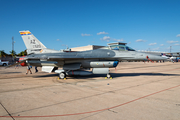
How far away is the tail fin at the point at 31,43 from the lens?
44.4ft

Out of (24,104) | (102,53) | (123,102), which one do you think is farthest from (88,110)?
(102,53)

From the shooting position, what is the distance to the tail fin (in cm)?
1354

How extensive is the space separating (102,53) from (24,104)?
8.22 m

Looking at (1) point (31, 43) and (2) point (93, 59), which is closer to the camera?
(2) point (93, 59)

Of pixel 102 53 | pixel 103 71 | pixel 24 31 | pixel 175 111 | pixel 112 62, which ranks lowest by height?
pixel 175 111

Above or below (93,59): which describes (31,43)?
above

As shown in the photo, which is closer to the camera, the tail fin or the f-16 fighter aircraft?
the f-16 fighter aircraft

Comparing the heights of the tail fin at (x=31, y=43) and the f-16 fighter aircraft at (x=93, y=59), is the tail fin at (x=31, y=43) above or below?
above

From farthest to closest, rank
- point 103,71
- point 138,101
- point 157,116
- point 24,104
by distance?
point 103,71 → point 138,101 → point 24,104 → point 157,116

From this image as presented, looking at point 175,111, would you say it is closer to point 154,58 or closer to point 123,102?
point 123,102

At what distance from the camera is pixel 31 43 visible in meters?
13.5

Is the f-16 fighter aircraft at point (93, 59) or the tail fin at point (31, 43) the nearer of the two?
the f-16 fighter aircraft at point (93, 59)

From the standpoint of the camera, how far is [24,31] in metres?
13.7

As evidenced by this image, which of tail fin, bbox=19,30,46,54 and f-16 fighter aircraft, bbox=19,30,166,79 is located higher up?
tail fin, bbox=19,30,46,54
